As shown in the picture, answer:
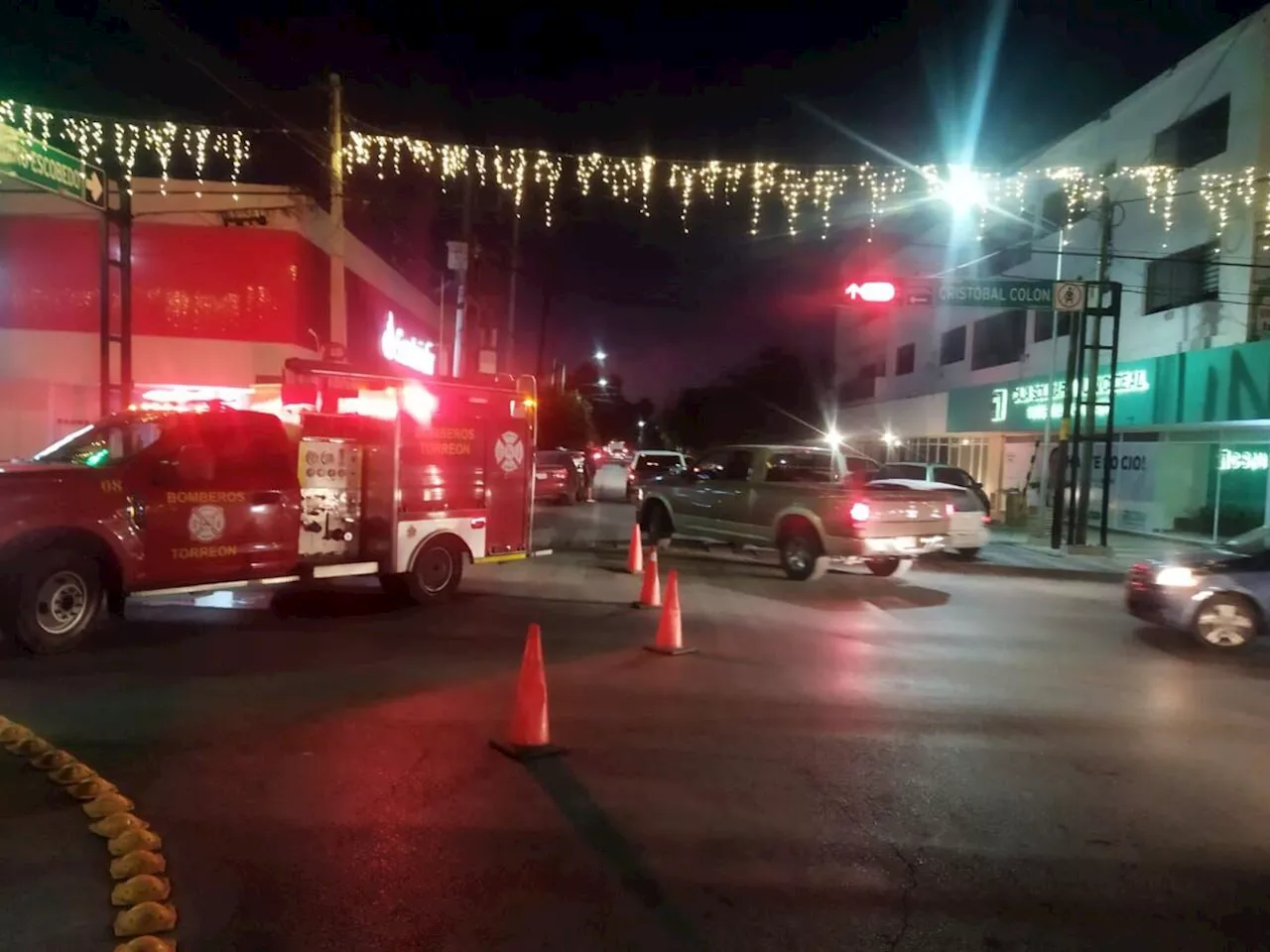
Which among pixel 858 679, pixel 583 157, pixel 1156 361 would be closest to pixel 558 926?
pixel 858 679

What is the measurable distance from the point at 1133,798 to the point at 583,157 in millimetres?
14644

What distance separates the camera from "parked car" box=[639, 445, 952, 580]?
14266mm

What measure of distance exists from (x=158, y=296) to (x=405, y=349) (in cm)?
775

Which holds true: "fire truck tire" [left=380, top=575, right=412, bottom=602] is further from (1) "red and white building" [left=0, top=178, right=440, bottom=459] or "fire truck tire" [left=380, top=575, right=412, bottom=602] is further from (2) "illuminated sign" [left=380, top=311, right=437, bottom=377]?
(2) "illuminated sign" [left=380, top=311, right=437, bottom=377]

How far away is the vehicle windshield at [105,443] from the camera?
30.7 feet

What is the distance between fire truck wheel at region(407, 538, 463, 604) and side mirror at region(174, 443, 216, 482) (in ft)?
8.80

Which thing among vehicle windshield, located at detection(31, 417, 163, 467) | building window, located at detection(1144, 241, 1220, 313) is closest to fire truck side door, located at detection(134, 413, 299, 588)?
vehicle windshield, located at detection(31, 417, 163, 467)

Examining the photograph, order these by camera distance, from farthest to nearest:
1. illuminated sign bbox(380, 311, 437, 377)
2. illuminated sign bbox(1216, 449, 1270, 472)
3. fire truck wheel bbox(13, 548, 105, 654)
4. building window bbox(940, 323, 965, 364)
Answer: building window bbox(940, 323, 965, 364), illuminated sign bbox(380, 311, 437, 377), illuminated sign bbox(1216, 449, 1270, 472), fire truck wheel bbox(13, 548, 105, 654)

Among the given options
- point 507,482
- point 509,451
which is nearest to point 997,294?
point 509,451

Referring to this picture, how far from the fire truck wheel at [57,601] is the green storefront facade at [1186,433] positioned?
18951 mm

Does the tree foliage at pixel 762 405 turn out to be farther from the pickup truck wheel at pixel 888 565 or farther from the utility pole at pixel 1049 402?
the pickup truck wheel at pixel 888 565

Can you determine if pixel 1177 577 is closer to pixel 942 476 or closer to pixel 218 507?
pixel 218 507

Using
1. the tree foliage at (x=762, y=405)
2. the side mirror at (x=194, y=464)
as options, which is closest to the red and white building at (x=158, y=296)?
the side mirror at (x=194, y=464)

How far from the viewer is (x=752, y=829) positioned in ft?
17.3
